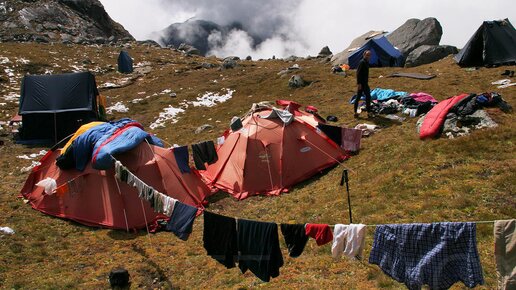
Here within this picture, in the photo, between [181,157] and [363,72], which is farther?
[363,72]

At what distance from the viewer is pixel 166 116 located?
31.4m

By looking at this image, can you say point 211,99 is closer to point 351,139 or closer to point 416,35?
point 351,139

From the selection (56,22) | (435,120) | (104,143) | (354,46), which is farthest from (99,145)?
(56,22)

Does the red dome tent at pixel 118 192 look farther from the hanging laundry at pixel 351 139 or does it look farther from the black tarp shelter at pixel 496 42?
the black tarp shelter at pixel 496 42

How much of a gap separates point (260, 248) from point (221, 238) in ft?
3.41

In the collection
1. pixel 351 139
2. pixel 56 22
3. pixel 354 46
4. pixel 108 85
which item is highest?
pixel 56 22

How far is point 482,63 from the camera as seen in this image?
27953 mm

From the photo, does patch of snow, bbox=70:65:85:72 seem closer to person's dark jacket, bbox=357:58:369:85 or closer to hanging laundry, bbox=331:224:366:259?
person's dark jacket, bbox=357:58:369:85

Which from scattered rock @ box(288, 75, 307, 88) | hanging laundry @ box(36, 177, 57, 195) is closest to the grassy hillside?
hanging laundry @ box(36, 177, 57, 195)

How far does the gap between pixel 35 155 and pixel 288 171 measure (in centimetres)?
1609

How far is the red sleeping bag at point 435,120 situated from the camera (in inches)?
607

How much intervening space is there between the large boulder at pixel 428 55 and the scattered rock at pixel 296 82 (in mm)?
9550

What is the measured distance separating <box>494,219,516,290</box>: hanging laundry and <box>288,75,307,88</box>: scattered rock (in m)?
27.4

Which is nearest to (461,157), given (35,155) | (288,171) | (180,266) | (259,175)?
(288,171)
